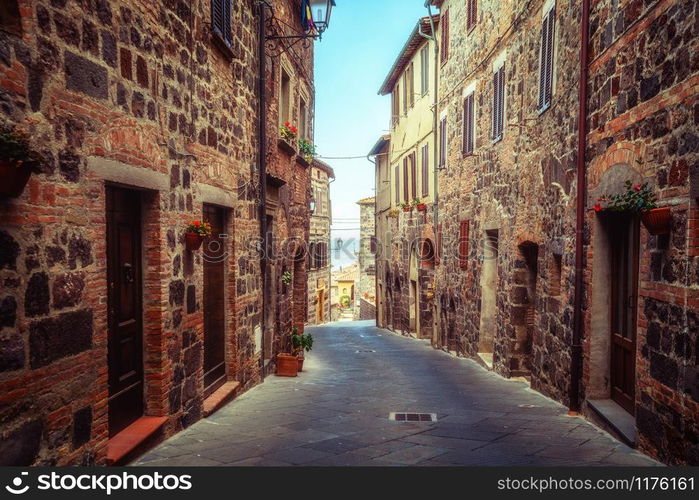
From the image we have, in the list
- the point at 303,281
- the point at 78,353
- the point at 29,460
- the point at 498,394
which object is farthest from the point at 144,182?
the point at 303,281

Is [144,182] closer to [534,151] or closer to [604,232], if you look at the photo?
[604,232]

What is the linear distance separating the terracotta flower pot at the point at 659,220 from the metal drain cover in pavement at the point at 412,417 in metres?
2.95

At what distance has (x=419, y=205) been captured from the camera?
17.2 metres

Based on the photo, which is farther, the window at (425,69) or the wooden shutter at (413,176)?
the wooden shutter at (413,176)

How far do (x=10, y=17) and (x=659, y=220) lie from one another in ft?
14.6

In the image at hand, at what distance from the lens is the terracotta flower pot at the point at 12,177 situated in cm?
289

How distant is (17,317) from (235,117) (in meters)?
4.75

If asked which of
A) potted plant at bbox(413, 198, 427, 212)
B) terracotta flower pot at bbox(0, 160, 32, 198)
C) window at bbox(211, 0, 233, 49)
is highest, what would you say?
window at bbox(211, 0, 233, 49)

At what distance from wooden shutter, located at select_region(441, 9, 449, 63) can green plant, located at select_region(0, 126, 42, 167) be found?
13097mm

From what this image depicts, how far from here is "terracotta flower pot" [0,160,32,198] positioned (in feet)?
9.48

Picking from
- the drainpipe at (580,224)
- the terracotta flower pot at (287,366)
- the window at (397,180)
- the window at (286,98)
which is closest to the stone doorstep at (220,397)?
the terracotta flower pot at (287,366)

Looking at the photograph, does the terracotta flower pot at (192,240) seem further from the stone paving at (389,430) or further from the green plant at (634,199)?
the green plant at (634,199)

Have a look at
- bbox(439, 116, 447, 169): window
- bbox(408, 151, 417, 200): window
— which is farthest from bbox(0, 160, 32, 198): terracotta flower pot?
bbox(408, 151, 417, 200): window

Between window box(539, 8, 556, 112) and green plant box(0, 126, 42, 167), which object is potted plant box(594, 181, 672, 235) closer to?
window box(539, 8, 556, 112)
